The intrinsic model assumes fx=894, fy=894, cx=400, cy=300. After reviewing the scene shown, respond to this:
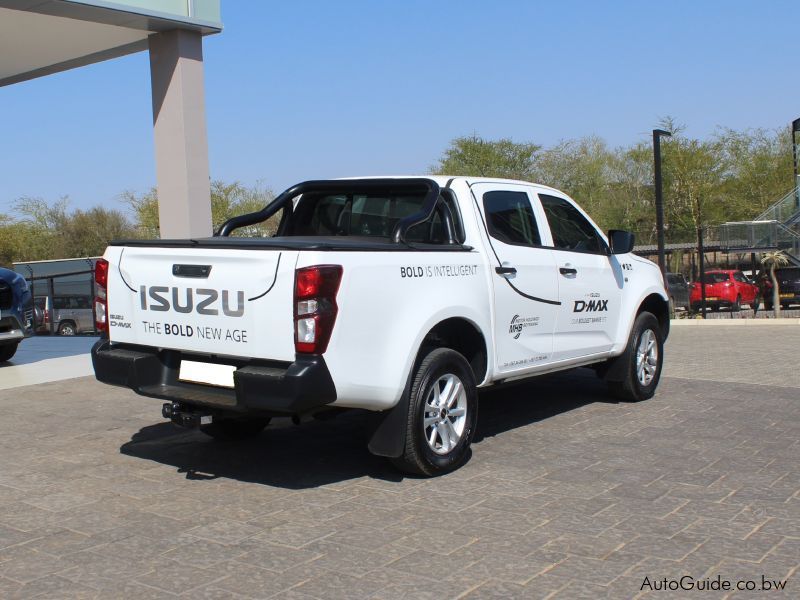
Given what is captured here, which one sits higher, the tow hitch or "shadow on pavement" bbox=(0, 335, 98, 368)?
the tow hitch

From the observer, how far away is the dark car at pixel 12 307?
10.9m

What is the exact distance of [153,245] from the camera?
555 centimetres

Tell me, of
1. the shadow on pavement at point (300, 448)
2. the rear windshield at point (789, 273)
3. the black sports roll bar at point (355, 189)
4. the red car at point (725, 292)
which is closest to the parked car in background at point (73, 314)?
the red car at point (725, 292)

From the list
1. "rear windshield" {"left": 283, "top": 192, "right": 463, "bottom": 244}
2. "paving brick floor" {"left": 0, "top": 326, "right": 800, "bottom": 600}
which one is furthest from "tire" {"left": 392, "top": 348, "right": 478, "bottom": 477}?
"rear windshield" {"left": 283, "top": 192, "right": 463, "bottom": 244}

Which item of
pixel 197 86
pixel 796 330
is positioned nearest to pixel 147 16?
pixel 197 86

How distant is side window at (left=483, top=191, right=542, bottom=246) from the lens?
6500 millimetres

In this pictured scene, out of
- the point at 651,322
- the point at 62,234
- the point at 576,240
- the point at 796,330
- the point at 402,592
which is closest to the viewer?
the point at 402,592

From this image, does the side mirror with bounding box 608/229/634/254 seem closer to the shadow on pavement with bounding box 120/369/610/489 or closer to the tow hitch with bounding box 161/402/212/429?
the shadow on pavement with bounding box 120/369/610/489

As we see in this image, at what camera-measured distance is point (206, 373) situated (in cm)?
527

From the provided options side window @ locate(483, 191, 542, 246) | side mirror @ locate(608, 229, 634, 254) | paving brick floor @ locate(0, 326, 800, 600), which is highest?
side window @ locate(483, 191, 542, 246)

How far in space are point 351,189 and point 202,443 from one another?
7.22 ft

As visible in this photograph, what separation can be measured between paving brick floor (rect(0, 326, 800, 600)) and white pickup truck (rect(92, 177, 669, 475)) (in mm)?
454

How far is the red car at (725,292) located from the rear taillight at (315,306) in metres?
25.3

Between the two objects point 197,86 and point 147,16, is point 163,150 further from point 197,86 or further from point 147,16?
point 147,16
